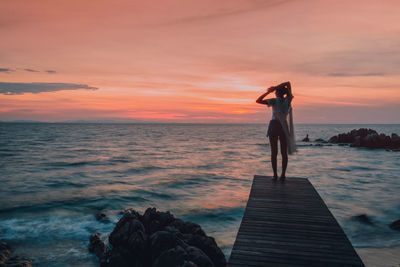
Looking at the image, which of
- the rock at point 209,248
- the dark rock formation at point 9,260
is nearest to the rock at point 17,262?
the dark rock formation at point 9,260

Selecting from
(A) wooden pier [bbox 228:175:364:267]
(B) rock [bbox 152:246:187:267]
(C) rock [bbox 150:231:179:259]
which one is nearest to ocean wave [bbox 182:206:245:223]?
(A) wooden pier [bbox 228:175:364:267]

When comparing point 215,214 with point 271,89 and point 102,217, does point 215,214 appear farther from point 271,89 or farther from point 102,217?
point 271,89

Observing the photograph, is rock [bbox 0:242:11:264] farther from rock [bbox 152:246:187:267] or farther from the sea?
rock [bbox 152:246:187:267]

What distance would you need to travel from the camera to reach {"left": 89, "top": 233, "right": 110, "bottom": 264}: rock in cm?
857

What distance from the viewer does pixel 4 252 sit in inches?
347

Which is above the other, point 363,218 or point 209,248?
point 209,248

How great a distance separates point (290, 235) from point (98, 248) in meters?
6.60

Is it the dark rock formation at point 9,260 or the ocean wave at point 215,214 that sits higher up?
the dark rock formation at point 9,260

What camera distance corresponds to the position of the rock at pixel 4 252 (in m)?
8.42

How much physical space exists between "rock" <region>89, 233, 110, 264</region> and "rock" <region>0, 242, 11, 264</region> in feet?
7.86

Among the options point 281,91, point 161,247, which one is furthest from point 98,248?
point 281,91

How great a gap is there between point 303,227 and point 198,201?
11.5 meters

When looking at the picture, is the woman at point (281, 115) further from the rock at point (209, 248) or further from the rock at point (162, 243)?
the rock at point (162, 243)

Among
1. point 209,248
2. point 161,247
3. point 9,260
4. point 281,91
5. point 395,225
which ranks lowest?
point 9,260
